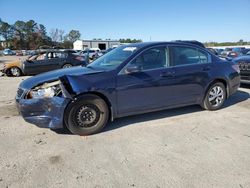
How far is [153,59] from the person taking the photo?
15.6 ft

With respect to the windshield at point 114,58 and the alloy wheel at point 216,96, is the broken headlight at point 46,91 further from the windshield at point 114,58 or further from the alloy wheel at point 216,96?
the alloy wheel at point 216,96

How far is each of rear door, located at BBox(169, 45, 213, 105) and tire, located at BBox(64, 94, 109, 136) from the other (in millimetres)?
1657

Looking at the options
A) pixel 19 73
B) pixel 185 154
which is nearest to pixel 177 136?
pixel 185 154

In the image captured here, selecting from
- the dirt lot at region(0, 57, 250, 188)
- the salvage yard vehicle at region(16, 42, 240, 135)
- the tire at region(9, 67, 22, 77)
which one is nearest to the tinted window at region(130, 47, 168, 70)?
the salvage yard vehicle at region(16, 42, 240, 135)

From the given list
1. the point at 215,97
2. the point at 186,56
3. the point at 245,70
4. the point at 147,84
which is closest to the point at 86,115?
the point at 147,84

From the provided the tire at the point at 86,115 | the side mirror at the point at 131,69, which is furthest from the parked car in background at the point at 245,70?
the tire at the point at 86,115

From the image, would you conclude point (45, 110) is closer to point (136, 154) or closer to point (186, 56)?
point (136, 154)

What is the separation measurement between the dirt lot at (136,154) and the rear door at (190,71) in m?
0.48

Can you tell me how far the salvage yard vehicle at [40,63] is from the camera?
13.2 m

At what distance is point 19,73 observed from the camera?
44.7 feet

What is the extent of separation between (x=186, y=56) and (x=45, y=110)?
3046mm

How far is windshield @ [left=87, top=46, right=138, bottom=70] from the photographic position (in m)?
4.58

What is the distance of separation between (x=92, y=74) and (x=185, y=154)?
2.01 m

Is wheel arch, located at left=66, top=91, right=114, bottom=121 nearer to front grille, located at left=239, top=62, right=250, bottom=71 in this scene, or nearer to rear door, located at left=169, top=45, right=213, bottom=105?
rear door, located at left=169, top=45, right=213, bottom=105
